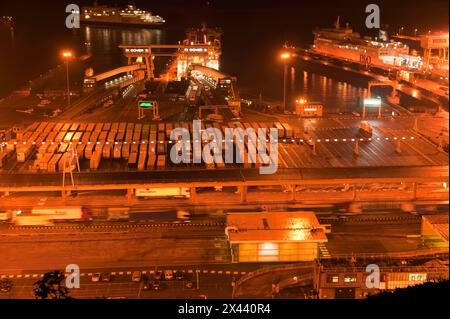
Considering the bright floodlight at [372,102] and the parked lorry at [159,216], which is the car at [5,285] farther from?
the bright floodlight at [372,102]

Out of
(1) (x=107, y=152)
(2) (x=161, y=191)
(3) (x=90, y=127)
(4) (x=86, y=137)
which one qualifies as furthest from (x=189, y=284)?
(3) (x=90, y=127)

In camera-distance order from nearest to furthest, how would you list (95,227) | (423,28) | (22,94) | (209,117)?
(95,227)
(209,117)
(22,94)
(423,28)

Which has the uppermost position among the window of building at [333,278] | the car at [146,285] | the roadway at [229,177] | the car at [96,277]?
the roadway at [229,177]

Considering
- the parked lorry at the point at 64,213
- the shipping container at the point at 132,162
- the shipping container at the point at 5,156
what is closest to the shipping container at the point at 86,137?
the shipping container at the point at 5,156

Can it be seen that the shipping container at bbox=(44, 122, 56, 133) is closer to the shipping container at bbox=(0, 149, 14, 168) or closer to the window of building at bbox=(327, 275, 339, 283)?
the shipping container at bbox=(0, 149, 14, 168)

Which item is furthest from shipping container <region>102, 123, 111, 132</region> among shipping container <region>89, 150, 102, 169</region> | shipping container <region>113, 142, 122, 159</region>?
shipping container <region>89, 150, 102, 169</region>
